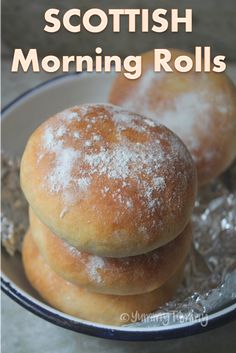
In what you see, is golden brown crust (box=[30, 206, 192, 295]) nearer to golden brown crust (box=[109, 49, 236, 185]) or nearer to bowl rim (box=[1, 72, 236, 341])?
bowl rim (box=[1, 72, 236, 341])

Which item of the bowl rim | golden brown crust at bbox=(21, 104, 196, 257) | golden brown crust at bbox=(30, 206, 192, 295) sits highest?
golden brown crust at bbox=(21, 104, 196, 257)

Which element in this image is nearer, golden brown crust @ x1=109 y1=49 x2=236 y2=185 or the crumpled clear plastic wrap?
the crumpled clear plastic wrap

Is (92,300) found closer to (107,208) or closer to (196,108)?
(107,208)

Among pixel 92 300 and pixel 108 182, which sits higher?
pixel 108 182

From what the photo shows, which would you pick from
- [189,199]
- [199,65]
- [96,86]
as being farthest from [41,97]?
[189,199]

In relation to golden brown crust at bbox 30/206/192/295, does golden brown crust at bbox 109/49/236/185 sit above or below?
above

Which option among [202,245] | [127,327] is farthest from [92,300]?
[202,245]

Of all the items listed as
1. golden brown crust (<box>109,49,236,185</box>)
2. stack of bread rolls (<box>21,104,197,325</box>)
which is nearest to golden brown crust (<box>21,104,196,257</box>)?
stack of bread rolls (<box>21,104,197,325</box>)
